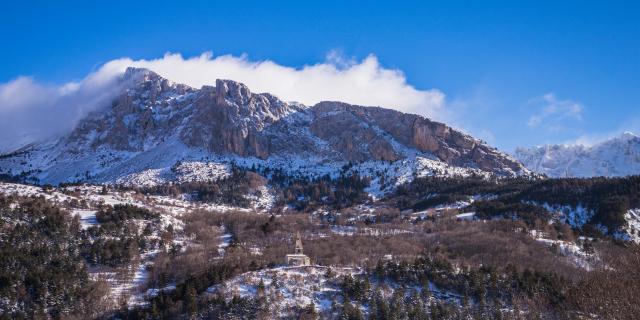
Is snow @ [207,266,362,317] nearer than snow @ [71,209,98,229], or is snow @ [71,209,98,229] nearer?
snow @ [207,266,362,317]

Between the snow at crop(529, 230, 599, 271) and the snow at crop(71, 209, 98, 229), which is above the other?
the snow at crop(71, 209, 98, 229)

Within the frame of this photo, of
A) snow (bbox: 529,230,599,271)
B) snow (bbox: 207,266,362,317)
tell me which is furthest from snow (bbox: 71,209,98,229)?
snow (bbox: 529,230,599,271)

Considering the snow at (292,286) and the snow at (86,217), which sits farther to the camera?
the snow at (86,217)

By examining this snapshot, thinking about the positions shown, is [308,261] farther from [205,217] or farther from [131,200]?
[131,200]

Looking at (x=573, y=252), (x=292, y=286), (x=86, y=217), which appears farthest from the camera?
(x=86, y=217)

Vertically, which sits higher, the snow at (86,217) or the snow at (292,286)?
the snow at (86,217)

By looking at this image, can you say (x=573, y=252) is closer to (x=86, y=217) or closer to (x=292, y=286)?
(x=292, y=286)

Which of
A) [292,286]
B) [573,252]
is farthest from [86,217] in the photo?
[573,252]

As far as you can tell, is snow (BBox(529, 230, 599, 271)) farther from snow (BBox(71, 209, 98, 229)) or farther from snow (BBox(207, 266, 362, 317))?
snow (BBox(71, 209, 98, 229))

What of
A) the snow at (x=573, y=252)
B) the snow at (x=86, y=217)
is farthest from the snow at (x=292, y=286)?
the snow at (x=86, y=217)

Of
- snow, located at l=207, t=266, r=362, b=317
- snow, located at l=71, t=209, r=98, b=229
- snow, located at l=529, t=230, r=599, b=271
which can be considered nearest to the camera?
snow, located at l=207, t=266, r=362, b=317

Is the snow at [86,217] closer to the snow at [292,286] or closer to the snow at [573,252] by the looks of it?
the snow at [292,286]

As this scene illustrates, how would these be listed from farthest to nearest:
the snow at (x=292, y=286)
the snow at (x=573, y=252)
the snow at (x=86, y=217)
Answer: the snow at (x=86, y=217) → the snow at (x=573, y=252) → the snow at (x=292, y=286)

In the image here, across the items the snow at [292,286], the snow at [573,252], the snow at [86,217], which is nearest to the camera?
the snow at [292,286]
